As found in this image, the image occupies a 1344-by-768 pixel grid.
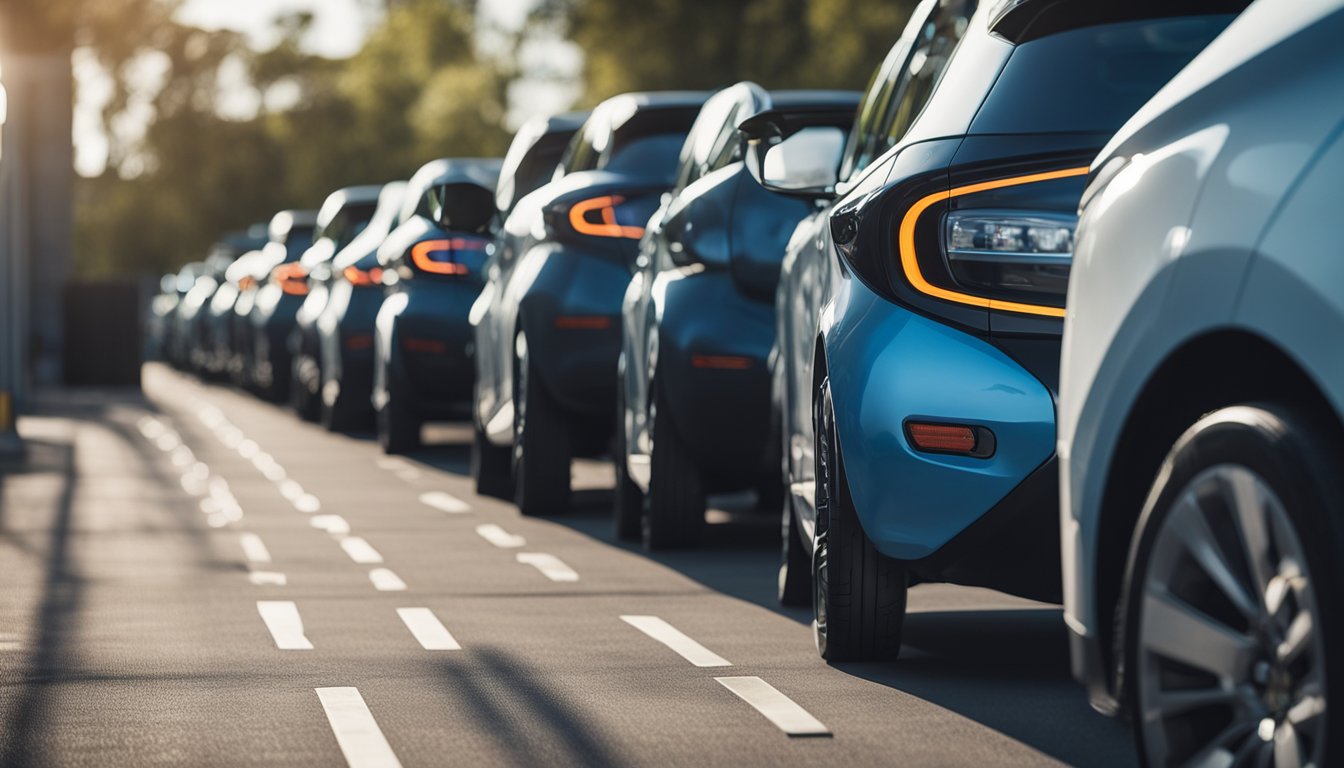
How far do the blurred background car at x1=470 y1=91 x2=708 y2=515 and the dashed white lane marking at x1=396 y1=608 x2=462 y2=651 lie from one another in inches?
141

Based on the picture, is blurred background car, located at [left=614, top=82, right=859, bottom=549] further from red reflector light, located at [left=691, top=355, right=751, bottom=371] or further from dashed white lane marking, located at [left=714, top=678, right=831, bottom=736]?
dashed white lane marking, located at [left=714, top=678, right=831, bottom=736]

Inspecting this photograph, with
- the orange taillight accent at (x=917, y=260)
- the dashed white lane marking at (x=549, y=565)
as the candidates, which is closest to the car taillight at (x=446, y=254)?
the dashed white lane marking at (x=549, y=565)

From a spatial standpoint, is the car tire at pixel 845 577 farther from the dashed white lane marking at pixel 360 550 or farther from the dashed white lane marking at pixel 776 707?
the dashed white lane marking at pixel 360 550

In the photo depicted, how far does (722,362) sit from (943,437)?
12.8 ft

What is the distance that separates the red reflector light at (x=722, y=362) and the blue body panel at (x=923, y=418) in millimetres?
3472

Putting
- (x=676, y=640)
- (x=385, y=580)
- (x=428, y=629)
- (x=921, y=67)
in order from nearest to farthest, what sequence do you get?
(x=921, y=67), (x=676, y=640), (x=428, y=629), (x=385, y=580)

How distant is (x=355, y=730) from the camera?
20.2ft

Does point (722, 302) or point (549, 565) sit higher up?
point (722, 302)

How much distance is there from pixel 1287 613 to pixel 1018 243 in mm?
2487

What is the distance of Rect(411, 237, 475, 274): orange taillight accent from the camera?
1673 centimetres

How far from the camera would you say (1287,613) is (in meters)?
3.92

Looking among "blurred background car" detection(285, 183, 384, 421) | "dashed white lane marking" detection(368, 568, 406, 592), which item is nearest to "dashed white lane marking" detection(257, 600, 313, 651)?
"dashed white lane marking" detection(368, 568, 406, 592)

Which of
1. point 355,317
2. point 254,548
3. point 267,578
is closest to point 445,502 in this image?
point 254,548

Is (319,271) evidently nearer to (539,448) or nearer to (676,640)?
(539,448)
